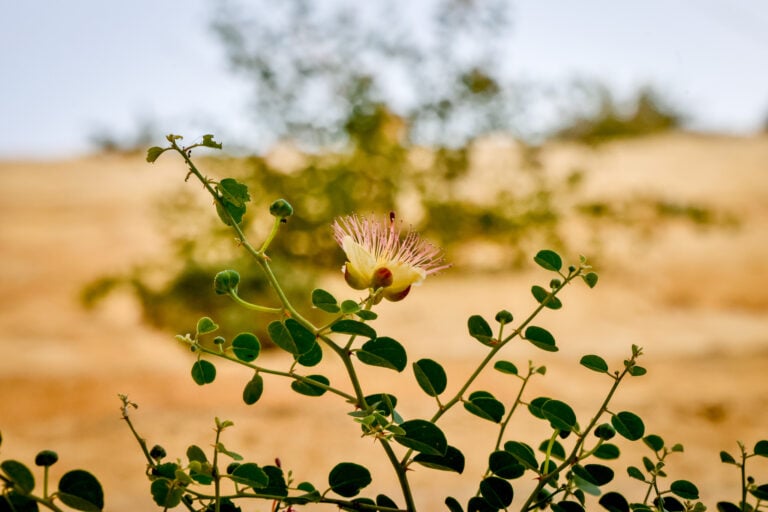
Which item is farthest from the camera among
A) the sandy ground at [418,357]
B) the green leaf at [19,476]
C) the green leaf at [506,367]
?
the sandy ground at [418,357]

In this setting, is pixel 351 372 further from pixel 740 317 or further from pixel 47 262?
pixel 47 262

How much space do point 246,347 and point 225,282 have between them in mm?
73

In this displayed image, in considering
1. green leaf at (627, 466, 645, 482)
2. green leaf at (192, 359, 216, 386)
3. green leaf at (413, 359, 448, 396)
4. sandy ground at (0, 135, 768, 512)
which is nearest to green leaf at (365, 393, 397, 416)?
green leaf at (413, 359, 448, 396)

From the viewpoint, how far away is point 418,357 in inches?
180

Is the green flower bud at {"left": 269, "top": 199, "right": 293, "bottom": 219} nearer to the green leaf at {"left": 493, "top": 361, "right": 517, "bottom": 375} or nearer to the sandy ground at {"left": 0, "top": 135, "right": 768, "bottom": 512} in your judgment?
the green leaf at {"left": 493, "top": 361, "right": 517, "bottom": 375}

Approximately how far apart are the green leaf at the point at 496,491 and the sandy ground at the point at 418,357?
118 centimetres

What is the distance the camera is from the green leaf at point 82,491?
21.5 inches

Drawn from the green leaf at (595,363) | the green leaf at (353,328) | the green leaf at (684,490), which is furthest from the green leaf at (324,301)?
the green leaf at (684,490)

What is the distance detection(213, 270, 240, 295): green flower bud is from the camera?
2.01 feet

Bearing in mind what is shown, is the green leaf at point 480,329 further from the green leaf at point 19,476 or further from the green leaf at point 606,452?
the green leaf at point 19,476

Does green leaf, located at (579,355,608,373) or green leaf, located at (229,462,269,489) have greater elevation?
green leaf, located at (579,355,608,373)

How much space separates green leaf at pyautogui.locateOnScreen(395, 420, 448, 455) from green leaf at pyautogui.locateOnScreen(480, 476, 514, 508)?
3.3 inches

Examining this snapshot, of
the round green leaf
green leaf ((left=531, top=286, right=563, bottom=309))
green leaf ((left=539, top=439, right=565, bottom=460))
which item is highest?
green leaf ((left=531, top=286, right=563, bottom=309))

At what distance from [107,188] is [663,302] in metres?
11.0
